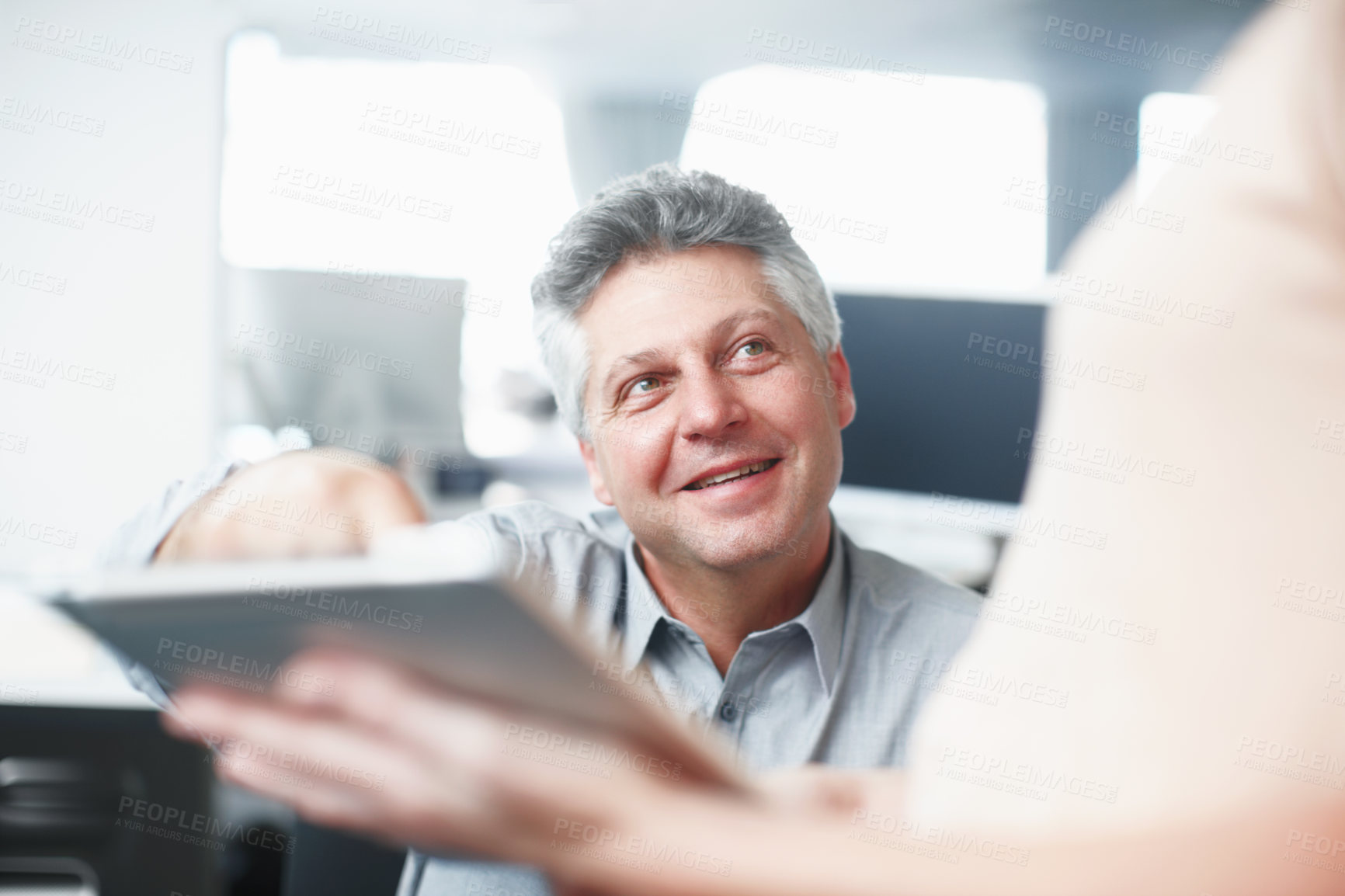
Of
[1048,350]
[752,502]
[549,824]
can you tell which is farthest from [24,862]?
[1048,350]

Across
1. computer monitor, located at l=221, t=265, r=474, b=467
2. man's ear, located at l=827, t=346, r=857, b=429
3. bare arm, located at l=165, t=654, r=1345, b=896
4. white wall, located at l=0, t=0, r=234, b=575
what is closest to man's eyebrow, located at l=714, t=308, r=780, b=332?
man's ear, located at l=827, t=346, r=857, b=429

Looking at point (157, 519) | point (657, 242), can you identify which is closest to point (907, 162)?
point (657, 242)

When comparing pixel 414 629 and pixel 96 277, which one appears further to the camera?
pixel 96 277

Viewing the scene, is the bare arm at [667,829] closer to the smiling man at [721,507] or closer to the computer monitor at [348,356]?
the smiling man at [721,507]

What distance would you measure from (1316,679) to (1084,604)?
5 centimetres

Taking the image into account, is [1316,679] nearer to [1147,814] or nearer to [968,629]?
[1147,814]

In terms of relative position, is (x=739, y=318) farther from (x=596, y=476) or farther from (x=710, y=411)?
(x=596, y=476)

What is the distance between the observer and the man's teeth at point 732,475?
1334 mm

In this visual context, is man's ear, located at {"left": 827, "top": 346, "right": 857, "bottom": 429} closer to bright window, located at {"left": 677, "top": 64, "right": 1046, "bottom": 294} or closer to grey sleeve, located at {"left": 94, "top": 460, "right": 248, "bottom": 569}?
grey sleeve, located at {"left": 94, "top": 460, "right": 248, "bottom": 569}

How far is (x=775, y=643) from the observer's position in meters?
1.34

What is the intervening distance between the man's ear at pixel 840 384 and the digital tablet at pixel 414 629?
106cm

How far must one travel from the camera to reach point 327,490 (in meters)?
1.05

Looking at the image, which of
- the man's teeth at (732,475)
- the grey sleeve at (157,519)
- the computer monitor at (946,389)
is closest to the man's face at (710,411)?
the man's teeth at (732,475)

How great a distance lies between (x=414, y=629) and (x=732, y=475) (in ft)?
2.95
